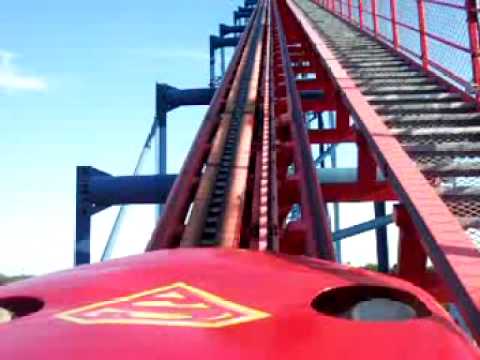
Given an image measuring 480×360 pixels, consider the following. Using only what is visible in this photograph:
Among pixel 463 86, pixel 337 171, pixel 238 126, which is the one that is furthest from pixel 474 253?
pixel 337 171

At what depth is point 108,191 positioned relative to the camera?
10273 millimetres

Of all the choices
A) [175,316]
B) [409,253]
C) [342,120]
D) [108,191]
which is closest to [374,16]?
[342,120]

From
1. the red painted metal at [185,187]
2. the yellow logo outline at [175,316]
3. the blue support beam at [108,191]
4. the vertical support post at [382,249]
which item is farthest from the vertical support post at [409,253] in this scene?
the vertical support post at [382,249]

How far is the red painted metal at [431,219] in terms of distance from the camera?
2428mm

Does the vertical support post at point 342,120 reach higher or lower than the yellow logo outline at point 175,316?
higher

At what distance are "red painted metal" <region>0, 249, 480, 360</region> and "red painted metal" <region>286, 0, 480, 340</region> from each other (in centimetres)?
76

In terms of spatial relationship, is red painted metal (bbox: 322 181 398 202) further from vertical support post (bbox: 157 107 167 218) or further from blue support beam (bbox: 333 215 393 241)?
vertical support post (bbox: 157 107 167 218)

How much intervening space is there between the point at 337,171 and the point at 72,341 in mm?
8877

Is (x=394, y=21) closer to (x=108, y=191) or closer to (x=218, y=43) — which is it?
(x=108, y=191)

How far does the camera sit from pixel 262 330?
1.32 meters

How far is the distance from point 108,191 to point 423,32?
5922 millimetres

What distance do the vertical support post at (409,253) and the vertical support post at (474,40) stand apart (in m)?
2.00

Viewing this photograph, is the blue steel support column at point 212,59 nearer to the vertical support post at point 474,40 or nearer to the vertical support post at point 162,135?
the vertical support post at point 162,135

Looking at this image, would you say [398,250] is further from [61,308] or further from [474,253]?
[61,308]
